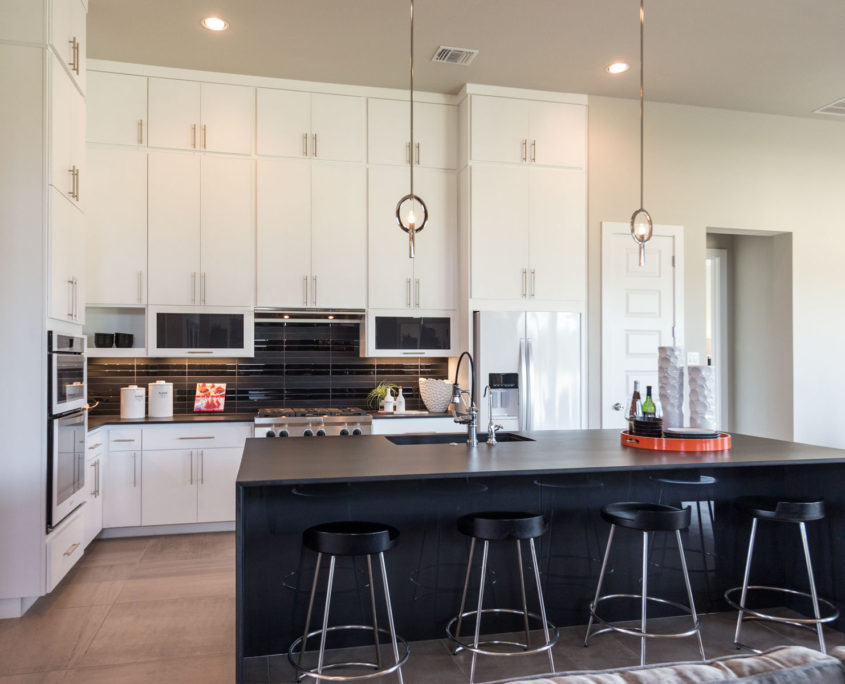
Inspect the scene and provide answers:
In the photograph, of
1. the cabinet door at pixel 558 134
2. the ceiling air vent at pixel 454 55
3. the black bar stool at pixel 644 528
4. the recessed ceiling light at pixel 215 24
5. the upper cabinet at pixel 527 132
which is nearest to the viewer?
the black bar stool at pixel 644 528

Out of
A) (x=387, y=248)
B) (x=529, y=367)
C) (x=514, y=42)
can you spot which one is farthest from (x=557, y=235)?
(x=514, y=42)

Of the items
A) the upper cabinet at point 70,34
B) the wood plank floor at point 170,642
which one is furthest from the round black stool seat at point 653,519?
the upper cabinet at point 70,34

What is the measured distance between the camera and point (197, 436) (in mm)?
4742

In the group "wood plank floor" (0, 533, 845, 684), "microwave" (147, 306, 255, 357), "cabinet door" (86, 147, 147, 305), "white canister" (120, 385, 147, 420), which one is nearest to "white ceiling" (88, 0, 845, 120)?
"cabinet door" (86, 147, 147, 305)

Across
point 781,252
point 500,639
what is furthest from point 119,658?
point 781,252

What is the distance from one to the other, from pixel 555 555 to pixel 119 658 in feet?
6.31

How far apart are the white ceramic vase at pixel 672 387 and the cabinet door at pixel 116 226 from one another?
3515mm

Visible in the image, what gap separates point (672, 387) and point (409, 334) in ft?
7.63

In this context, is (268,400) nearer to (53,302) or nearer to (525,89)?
(53,302)

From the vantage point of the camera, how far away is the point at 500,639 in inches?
117

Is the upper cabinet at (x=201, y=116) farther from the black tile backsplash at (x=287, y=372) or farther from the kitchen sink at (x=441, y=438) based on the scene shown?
the kitchen sink at (x=441, y=438)

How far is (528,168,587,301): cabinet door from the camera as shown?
17.3 feet

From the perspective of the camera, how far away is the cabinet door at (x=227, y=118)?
496 centimetres

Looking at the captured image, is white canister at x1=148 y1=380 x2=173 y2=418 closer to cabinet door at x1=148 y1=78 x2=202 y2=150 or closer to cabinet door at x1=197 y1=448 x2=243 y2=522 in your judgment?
cabinet door at x1=197 y1=448 x2=243 y2=522
